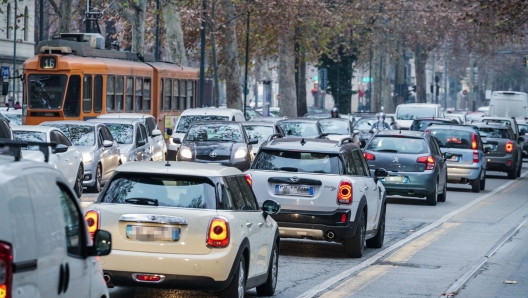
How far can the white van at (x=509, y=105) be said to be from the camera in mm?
59781

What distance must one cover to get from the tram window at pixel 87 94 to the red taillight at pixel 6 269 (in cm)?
2907

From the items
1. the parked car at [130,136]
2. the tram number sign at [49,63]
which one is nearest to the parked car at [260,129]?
the parked car at [130,136]

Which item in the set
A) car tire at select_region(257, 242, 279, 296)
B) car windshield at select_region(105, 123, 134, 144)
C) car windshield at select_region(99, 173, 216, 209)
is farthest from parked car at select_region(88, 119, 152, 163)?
car windshield at select_region(99, 173, 216, 209)

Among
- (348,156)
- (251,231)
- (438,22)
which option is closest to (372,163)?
(348,156)

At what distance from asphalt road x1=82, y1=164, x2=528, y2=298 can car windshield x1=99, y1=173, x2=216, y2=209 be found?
1301 millimetres

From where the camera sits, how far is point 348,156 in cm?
1528

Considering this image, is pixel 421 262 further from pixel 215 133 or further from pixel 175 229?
pixel 215 133

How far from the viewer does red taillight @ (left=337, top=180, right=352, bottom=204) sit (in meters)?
14.6

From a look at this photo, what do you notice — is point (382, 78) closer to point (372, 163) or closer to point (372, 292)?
point (372, 163)

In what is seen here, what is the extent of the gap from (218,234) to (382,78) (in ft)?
263

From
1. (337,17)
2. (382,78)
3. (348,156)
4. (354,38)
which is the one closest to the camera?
(348,156)

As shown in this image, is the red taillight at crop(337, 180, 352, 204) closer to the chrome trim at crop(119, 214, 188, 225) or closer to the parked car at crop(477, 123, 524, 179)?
the chrome trim at crop(119, 214, 188, 225)

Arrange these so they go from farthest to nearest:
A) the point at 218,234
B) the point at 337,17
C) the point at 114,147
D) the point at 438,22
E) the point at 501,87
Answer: the point at 501,87 → the point at 438,22 → the point at 337,17 → the point at 114,147 → the point at 218,234

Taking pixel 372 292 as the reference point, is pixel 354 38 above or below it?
above
